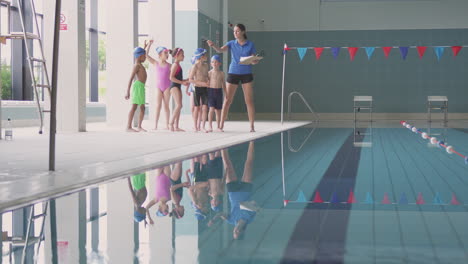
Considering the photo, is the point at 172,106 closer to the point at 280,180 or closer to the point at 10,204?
the point at 280,180

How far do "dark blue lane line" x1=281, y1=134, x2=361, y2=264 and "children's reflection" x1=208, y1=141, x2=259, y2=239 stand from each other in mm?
221

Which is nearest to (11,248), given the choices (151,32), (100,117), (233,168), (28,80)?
(233,168)

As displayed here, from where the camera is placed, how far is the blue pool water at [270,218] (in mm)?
2262

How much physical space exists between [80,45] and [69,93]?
791 millimetres

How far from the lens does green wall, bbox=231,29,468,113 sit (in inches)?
856

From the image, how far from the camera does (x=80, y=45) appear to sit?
11125mm

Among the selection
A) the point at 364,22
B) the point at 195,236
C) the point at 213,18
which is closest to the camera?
the point at 195,236

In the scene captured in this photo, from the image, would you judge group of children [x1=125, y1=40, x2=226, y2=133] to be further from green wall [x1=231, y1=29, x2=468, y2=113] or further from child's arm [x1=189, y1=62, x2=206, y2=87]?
green wall [x1=231, y1=29, x2=468, y2=113]

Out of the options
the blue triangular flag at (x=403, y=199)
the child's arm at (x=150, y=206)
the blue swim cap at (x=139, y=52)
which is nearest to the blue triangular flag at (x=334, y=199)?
the blue triangular flag at (x=403, y=199)

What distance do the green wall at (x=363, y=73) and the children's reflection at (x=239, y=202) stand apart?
17067mm

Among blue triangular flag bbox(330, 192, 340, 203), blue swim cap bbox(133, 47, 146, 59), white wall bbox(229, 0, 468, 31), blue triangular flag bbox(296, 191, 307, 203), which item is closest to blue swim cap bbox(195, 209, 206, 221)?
blue triangular flag bbox(296, 191, 307, 203)

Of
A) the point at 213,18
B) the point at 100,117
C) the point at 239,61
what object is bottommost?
the point at 100,117

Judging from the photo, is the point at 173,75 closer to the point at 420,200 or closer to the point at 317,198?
the point at 317,198

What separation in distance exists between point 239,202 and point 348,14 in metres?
19.4
